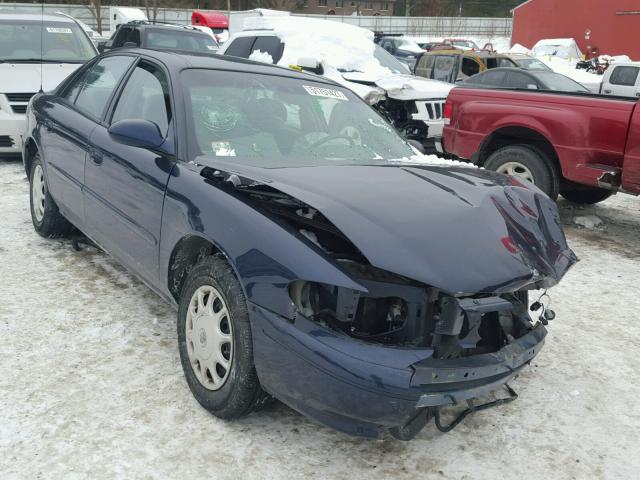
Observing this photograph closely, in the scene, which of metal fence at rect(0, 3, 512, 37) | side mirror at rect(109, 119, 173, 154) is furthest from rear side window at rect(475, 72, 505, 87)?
metal fence at rect(0, 3, 512, 37)

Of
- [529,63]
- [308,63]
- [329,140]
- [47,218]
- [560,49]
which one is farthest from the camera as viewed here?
[560,49]

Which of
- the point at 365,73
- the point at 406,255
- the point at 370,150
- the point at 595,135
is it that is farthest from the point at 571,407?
the point at 365,73

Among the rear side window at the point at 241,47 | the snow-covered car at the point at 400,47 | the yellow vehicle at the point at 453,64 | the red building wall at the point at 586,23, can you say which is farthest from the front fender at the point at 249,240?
the red building wall at the point at 586,23

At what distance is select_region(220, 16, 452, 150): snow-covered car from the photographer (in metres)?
9.10

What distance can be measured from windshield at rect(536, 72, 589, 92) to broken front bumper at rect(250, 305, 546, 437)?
8746 mm

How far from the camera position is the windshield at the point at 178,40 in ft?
37.8

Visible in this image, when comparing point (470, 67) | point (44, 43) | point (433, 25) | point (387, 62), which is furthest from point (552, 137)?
point (433, 25)

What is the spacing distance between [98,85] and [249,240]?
246 centimetres

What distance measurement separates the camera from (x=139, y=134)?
125 inches

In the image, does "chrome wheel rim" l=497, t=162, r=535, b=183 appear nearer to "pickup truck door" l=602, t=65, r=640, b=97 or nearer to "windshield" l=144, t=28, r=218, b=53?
"windshield" l=144, t=28, r=218, b=53

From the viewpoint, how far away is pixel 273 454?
2637mm

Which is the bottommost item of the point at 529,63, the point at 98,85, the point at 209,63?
the point at 98,85

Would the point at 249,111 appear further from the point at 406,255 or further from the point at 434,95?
the point at 434,95

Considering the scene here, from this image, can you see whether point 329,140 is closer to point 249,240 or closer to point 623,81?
point 249,240
